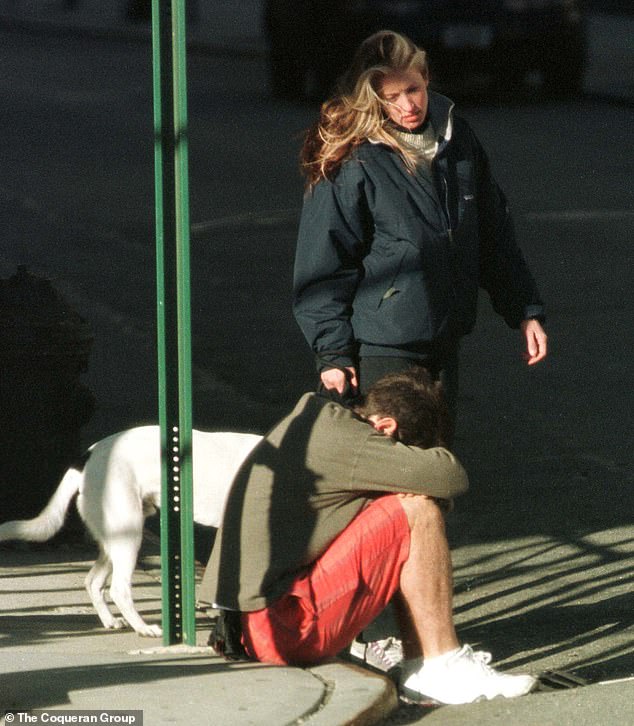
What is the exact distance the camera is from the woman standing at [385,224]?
4.86 m

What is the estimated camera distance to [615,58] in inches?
960

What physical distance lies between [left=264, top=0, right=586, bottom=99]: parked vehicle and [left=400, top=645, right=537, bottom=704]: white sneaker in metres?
14.4

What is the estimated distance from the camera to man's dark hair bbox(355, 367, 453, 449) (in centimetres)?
473

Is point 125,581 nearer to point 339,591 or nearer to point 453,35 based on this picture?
point 339,591

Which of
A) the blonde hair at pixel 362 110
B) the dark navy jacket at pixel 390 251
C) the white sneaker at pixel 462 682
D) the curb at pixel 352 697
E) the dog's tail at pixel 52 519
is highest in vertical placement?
the blonde hair at pixel 362 110

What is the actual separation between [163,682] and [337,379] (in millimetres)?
1068

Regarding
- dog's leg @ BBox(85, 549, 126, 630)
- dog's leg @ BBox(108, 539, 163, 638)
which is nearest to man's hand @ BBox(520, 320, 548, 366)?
dog's leg @ BBox(108, 539, 163, 638)

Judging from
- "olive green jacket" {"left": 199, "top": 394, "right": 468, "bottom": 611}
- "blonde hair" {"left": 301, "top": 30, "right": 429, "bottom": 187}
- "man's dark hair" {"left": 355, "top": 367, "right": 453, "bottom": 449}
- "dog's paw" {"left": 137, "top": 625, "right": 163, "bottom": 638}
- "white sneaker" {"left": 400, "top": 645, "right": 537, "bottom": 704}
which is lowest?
"dog's paw" {"left": 137, "top": 625, "right": 163, "bottom": 638}

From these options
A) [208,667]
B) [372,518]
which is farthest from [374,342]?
[208,667]

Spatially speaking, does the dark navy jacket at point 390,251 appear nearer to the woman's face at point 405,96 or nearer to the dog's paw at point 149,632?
the woman's face at point 405,96

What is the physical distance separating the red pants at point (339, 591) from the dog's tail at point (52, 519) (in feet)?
2.93

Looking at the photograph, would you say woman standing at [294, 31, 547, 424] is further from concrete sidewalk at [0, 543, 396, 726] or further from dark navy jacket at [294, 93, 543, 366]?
concrete sidewalk at [0, 543, 396, 726]

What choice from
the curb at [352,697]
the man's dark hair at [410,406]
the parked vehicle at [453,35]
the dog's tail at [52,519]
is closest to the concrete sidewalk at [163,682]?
the curb at [352,697]

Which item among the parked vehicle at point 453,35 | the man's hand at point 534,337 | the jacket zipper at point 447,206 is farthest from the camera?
the parked vehicle at point 453,35
